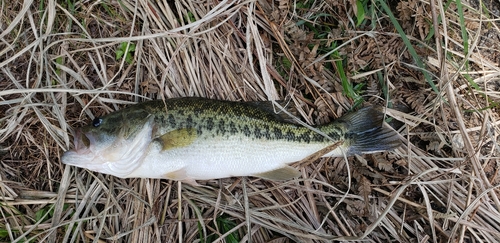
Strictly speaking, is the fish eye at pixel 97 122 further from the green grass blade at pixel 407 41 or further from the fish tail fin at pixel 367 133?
the green grass blade at pixel 407 41

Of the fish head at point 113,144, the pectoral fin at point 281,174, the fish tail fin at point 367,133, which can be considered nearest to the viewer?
the fish head at point 113,144

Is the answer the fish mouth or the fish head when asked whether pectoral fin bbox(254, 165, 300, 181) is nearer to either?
the fish head

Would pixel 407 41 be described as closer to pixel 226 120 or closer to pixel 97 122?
pixel 226 120

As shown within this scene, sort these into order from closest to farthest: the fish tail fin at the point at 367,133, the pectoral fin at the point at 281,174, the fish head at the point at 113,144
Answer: the fish head at the point at 113,144 → the pectoral fin at the point at 281,174 → the fish tail fin at the point at 367,133

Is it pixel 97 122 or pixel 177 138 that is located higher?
pixel 97 122

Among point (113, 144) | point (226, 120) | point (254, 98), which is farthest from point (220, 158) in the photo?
point (113, 144)

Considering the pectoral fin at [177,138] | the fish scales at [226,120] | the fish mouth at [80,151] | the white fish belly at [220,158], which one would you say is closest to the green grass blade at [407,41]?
the fish scales at [226,120]

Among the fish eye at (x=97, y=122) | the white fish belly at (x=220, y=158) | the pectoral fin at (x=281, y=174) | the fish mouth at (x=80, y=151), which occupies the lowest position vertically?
the pectoral fin at (x=281, y=174)
